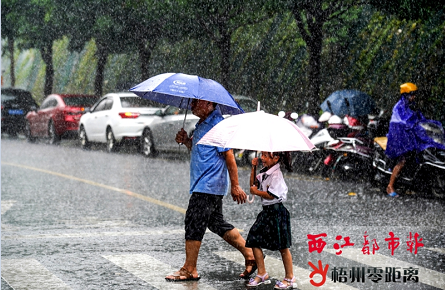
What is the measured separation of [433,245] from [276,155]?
8.77 feet

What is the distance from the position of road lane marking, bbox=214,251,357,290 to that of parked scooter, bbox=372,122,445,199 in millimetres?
5338

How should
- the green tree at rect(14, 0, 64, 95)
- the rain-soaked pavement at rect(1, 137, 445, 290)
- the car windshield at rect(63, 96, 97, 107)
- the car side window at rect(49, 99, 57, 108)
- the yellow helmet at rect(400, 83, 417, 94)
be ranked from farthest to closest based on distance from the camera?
1. the green tree at rect(14, 0, 64, 95)
2. the car side window at rect(49, 99, 57, 108)
3. the car windshield at rect(63, 96, 97, 107)
4. the yellow helmet at rect(400, 83, 417, 94)
5. the rain-soaked pavement at rect(1, 137, 445, 290)

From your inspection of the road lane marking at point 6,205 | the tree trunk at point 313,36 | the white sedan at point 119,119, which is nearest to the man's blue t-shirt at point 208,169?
the road lane marking at point 6,205

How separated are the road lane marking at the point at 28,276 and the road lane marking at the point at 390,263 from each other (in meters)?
2.55

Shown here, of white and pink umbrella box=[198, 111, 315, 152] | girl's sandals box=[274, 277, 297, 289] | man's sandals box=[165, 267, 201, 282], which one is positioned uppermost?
white and pink umbrella box=[198, 111, 315, 152]

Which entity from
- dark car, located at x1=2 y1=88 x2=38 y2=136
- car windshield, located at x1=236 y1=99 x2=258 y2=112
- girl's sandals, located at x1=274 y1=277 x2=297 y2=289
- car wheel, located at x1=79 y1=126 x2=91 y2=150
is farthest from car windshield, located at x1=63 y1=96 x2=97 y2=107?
girl's sandals, located at x1=274 y1=277 x2=297 y2=289

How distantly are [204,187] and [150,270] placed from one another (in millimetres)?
952

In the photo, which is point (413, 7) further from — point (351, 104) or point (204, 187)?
point (204, 187)

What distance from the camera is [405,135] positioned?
12.0 m

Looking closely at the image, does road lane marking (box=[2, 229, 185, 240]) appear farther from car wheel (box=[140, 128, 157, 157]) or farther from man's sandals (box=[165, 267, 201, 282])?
car wheel (box=[140, 128, 157, 157])

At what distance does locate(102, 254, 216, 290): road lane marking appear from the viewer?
20.0 feet

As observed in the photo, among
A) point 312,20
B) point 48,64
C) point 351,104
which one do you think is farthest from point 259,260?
point 48,64

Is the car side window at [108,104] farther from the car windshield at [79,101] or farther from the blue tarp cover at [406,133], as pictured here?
the blue tarp cover at [406,133]

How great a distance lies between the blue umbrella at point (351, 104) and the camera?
1555 cm
